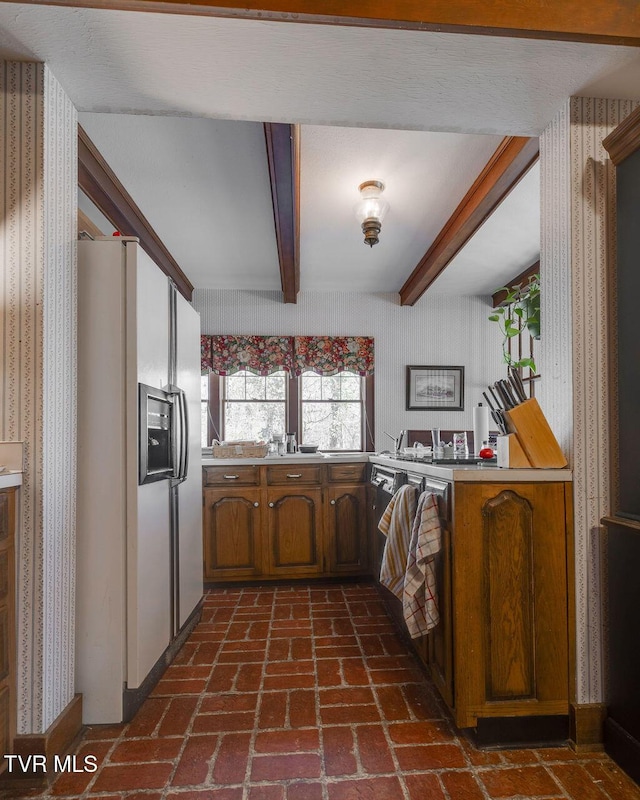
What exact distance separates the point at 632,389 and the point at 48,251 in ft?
6.56

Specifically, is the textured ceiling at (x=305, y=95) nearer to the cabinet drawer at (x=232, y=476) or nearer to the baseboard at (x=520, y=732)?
the cabinet drawer at (x=232, y=476)

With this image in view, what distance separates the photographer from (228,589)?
3.53 meters

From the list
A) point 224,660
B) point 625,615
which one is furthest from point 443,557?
point 224,660

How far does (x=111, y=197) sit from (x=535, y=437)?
261 cm

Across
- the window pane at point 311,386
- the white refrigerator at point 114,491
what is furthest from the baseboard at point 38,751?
the window pane at point 311,386

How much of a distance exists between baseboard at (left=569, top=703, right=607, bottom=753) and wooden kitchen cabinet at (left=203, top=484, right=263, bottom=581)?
221 centimetres

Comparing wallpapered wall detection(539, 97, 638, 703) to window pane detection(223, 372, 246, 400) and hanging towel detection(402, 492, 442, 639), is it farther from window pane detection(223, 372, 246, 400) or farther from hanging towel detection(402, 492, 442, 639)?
window pane detection(223, 372, 246, 400)

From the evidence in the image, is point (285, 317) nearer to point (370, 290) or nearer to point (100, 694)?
point (370, 290)

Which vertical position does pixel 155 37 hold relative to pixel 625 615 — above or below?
above

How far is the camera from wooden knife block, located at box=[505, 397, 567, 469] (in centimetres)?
184

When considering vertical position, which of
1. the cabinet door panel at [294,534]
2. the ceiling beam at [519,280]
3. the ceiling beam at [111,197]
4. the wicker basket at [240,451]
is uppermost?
the ceiling beam at [111,197]

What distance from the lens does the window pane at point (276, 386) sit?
5.07m

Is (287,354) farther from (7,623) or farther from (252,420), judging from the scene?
(7,623)

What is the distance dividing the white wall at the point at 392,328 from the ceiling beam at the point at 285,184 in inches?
42.5
